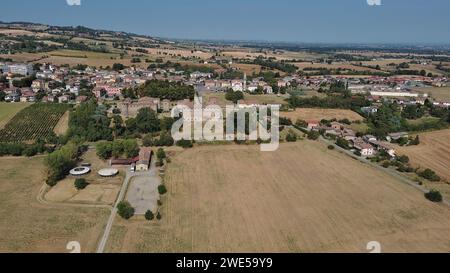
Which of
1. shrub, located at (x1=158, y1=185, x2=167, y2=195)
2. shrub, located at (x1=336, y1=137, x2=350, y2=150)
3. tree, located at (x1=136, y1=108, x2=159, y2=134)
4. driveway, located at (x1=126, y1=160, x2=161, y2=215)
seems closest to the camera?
driveway, located at (x1=126, y1=160, x2=161, y2=215)

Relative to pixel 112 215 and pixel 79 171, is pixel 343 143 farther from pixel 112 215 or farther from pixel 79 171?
pixel 79 171

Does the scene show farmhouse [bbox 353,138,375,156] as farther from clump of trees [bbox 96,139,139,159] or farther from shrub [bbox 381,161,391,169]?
clump of trees [bbox 96,139,139,159]

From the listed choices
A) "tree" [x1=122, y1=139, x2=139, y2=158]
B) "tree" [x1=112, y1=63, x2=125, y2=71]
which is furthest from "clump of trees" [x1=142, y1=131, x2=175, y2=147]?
"tree" [x1=112, y1=63, x2=125, y2=71]

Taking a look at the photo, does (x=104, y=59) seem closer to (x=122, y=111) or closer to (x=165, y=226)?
(x=122, y=111)

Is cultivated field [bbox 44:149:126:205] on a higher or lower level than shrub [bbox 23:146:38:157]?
lower

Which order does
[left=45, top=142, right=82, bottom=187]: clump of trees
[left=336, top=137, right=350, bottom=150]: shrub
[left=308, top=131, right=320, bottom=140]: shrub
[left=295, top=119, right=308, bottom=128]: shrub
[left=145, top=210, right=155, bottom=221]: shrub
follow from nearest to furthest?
[left=145, top=210, right=155, bottom=221]: shrub → [left=45, top=142, right=82, bottom=187]: clump of trees → [left=336, top=137, right=350, bottom=150]: shrub → [left=308, top=131, right=320, bottom=140]: shrub → [left=295, top=119, right=308, bottom=128]: shrub

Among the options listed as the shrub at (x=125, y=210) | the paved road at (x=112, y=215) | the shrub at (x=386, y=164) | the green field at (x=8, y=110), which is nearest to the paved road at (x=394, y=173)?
the shrub at (x=386, y=164)

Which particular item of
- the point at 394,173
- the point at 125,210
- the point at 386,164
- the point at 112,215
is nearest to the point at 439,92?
the point at 386,164

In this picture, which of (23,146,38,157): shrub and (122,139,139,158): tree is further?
(23,146,38,157): shrub
